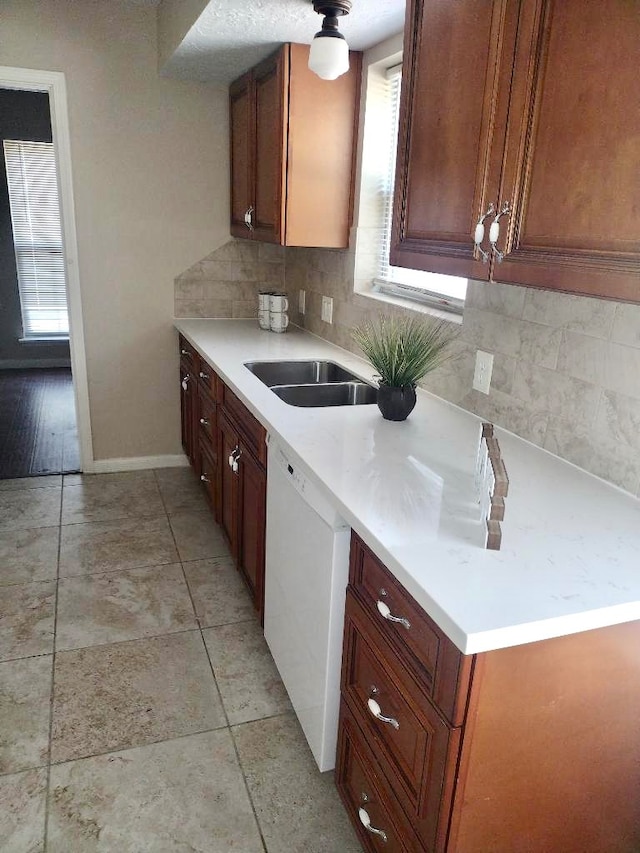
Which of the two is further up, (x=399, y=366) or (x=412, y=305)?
(x=412, y=305)

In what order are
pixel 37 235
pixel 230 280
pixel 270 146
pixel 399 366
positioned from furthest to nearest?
pixel 37 235, pixel 230 280, pixel 270 146, pixel 399 366

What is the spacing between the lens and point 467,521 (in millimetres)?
1302

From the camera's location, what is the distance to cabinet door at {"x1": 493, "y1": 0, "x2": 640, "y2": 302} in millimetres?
1046

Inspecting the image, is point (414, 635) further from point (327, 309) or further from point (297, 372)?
point (327, 309)

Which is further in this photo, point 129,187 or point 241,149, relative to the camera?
point 129,187

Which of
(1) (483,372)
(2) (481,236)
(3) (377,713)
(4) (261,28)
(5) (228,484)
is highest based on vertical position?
(4) (261,28)

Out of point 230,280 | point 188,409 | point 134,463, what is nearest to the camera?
point 188,409

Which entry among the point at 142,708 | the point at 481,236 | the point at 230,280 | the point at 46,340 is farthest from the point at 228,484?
the point at 46,340

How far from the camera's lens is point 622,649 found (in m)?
1.10

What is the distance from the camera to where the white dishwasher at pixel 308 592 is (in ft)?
4.84

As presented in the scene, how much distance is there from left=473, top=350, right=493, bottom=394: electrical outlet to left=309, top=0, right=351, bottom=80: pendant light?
1012 mm

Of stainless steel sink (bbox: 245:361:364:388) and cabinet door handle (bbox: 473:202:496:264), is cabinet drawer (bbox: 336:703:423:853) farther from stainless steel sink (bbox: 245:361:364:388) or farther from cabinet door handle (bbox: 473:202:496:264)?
stainless steel sink (bbox: 245:361:364:388)

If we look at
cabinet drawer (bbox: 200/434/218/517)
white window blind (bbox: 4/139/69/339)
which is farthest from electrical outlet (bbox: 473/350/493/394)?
white window blind (bbox: 4/139/69/339)

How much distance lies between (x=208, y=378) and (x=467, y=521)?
5.92 ft
